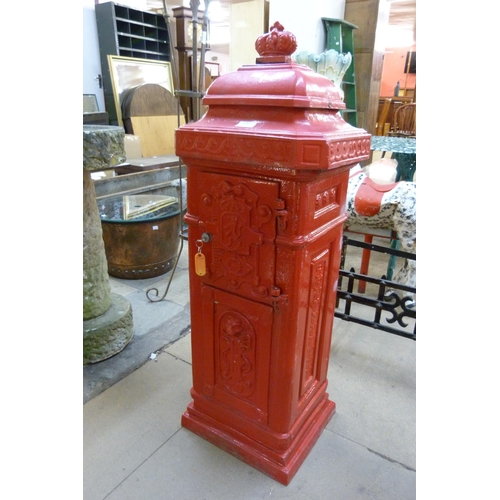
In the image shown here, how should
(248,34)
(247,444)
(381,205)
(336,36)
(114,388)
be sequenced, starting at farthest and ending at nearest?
(248,34) < (336,36) < (381,205) < (114,388) < (247,444)

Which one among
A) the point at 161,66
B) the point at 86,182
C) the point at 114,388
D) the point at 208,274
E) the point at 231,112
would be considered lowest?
the point at 114,388

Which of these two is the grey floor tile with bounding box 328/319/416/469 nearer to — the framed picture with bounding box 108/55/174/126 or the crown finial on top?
the crown finial on top

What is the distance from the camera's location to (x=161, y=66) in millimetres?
5387

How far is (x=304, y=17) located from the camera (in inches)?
138

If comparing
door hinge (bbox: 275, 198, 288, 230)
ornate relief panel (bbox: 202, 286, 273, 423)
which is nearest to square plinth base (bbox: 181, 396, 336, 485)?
ornate relief panel (bbox: 202, 286, 273, 423)

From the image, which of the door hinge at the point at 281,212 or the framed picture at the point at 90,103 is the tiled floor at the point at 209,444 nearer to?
the door hinge at the point at 281,212

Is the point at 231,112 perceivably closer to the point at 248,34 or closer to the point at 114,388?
the point at 114,388

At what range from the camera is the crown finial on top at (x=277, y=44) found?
1.00 meters

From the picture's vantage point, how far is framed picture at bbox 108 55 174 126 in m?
4.84

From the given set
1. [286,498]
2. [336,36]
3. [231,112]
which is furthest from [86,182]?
[336,36]

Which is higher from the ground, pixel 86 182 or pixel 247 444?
pixel 86 182

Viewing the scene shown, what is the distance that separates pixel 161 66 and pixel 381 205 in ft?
15.0

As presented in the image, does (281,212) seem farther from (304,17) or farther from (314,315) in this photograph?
(304,17)

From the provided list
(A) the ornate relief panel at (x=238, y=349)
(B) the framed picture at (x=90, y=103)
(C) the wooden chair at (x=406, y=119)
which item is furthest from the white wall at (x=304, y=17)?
(A) the ornate relief panel at (x=238, y=349)
